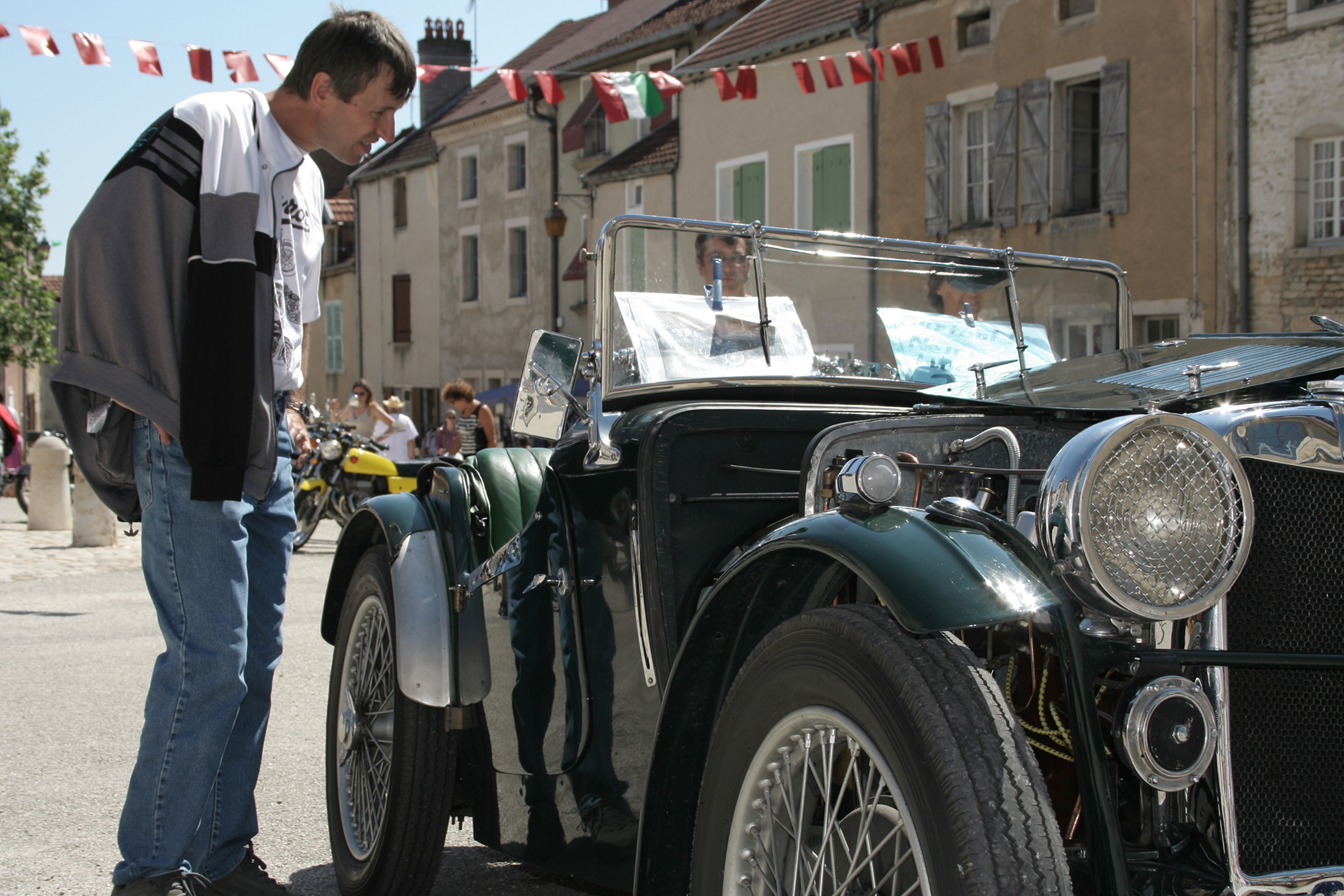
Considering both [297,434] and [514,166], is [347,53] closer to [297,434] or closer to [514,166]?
[297,434]

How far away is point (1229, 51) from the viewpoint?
13562 millimetres

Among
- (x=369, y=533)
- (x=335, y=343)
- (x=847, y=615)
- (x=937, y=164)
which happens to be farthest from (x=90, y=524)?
(x=335, y=343)

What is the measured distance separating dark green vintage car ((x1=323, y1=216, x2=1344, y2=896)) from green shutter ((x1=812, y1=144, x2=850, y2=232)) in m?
15.9

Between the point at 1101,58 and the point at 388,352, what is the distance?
24002mm

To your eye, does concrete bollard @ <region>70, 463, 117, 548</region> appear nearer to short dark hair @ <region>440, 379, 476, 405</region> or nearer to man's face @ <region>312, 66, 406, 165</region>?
short dark hair @ <region>440, 379, 476, 405</region>

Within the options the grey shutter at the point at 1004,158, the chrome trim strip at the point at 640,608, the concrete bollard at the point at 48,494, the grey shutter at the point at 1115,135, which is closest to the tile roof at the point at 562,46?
the grey shutter at the point at 1004,158

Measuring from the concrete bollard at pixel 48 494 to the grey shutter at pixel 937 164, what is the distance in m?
10.6

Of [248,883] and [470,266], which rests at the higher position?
[470,266]

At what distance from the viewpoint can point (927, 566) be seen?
5.73 ft

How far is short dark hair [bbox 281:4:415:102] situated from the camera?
9.00ft

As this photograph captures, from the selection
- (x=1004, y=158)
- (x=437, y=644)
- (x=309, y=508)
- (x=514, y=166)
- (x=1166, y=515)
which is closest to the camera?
(x=1166, y=515)

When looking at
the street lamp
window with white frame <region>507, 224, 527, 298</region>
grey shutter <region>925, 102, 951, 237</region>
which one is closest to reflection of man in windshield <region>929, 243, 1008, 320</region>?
grey shutter <region>925, 102, 951, 237</region>

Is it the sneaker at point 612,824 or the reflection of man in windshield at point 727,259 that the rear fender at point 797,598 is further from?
the reflection of man in windshield at point 727,259

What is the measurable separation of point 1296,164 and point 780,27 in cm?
863
